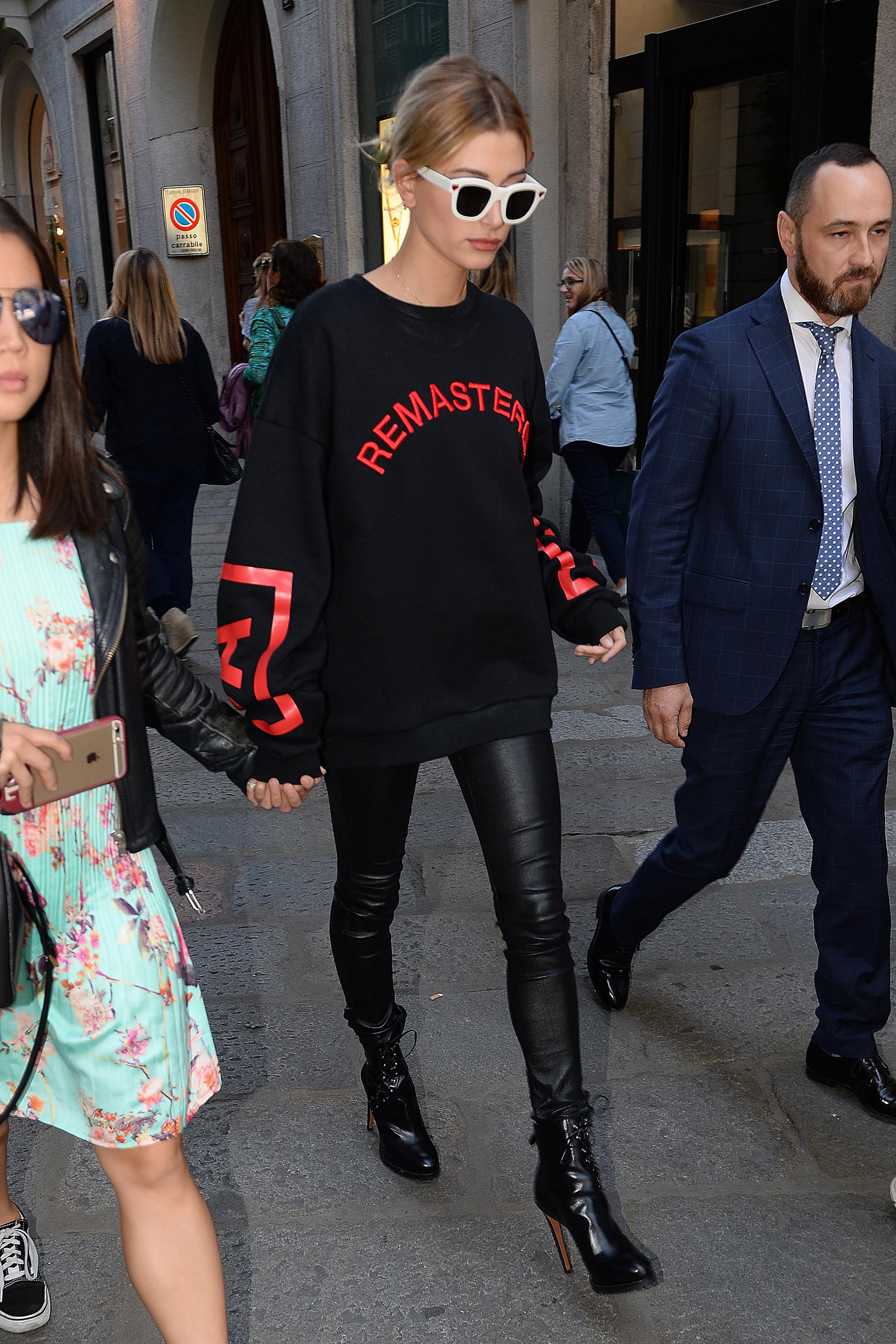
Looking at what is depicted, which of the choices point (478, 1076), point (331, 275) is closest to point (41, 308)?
point (478, 1076)

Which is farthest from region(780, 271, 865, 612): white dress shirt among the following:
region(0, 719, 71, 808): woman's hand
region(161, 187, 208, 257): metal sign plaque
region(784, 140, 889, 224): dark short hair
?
region(161, 187, 208, 257): metal sign plaque

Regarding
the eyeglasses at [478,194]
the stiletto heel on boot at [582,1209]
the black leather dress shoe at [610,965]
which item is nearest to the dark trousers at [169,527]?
the black leather dress shoe at [610,965]

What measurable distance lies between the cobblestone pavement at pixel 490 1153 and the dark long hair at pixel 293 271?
405 centimetres

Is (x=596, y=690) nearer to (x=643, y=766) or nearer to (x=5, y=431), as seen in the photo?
(x=643, y=766)

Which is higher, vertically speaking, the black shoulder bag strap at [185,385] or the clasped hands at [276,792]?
the black shoulder bag strap at [185,385]

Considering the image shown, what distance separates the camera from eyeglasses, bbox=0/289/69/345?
167cm

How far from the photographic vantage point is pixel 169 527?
6.47 m

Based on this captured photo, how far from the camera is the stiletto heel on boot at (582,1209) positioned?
6.97 ft

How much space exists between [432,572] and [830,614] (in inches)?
36.6

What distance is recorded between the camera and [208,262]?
15.7 meters

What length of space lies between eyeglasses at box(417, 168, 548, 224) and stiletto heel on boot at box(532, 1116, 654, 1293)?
1.54 metres

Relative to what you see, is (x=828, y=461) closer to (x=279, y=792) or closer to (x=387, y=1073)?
(x=279, y=792)

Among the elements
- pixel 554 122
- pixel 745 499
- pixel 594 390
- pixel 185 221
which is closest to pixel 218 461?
pixel 594 390

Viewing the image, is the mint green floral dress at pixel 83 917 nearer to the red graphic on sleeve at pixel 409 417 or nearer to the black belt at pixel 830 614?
the red graphic on sleeve at pixel 409 417
